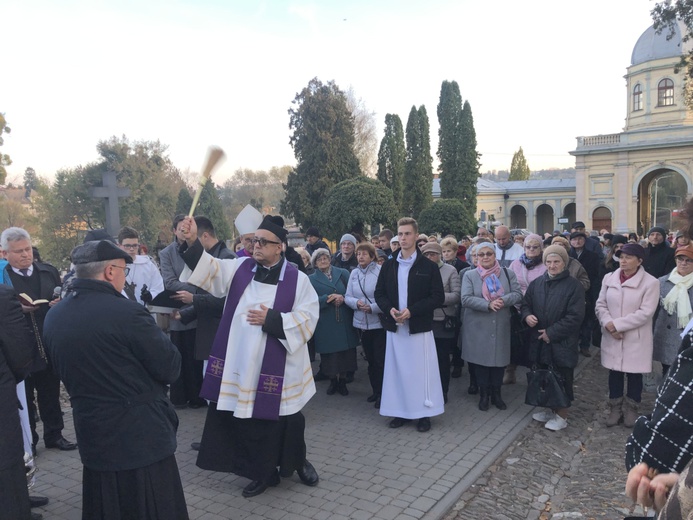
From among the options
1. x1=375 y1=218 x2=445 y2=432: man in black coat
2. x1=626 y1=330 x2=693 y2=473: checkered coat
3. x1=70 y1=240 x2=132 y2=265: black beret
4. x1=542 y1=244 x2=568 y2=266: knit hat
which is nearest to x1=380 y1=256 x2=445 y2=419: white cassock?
x1=375 y1=218 x2=445 y2=432: man in black coat

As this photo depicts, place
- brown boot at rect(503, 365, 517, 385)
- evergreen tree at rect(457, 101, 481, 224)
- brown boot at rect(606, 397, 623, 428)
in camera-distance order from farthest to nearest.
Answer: evergreen tree at rect(457, 101, 481, 224) < brown boot at rect(503, 365, 517, 385) < brown boot at rect(606, 397, 623, 428)

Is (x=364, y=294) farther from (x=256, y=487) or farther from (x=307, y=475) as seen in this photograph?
(x=256, y=487)

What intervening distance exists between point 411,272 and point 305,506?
104 inches

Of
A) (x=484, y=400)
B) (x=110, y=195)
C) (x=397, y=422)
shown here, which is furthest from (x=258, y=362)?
(x=110, y=195)

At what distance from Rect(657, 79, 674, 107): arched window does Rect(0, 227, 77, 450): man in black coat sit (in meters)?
52.4

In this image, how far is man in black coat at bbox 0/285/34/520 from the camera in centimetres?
312

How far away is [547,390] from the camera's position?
19.2 feet

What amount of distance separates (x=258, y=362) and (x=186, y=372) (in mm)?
2658

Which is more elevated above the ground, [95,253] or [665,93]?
[665,93]

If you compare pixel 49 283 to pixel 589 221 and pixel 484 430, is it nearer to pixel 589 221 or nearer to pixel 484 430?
pixel 484 430

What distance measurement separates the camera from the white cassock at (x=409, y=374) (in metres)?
5.84

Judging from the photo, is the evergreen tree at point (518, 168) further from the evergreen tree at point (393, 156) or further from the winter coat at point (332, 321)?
the winter coat at point (332, 321)

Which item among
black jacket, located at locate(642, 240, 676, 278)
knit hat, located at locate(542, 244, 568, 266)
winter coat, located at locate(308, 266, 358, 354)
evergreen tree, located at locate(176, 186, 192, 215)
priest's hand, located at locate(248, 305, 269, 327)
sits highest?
evergreen tree, located at locate(176, 186, 192, 215)

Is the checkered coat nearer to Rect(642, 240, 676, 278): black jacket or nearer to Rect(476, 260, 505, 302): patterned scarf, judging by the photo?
Rect(476, 260, 505, 302): patterned scarf
